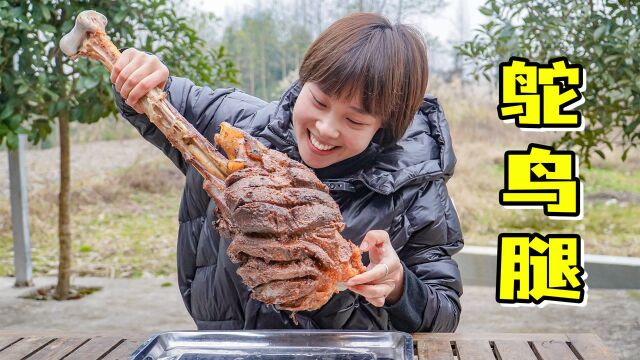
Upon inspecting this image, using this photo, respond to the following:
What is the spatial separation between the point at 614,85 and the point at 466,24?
6.96 feet

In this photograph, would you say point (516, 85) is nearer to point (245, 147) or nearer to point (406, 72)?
point (406, 72)

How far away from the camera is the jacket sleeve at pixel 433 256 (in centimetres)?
153

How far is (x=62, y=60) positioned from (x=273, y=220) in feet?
8.90

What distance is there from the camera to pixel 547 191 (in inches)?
116

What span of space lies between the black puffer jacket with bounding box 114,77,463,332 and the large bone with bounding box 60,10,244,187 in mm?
149

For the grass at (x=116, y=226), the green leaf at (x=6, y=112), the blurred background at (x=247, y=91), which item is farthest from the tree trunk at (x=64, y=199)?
the grass at (x=116, y=226)

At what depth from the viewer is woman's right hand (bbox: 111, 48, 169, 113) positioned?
142 cm

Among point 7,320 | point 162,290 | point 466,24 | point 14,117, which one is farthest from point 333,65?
point 466,24

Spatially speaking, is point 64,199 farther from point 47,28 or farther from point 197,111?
point 197,111

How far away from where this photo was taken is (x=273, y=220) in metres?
1.25

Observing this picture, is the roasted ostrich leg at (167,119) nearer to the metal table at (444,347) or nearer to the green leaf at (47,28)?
the metal table at (444,347)

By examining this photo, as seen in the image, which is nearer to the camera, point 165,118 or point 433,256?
point 165,118

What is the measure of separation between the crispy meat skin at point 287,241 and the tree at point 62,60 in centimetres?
212

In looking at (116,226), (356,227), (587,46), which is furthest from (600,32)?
(116,226)
